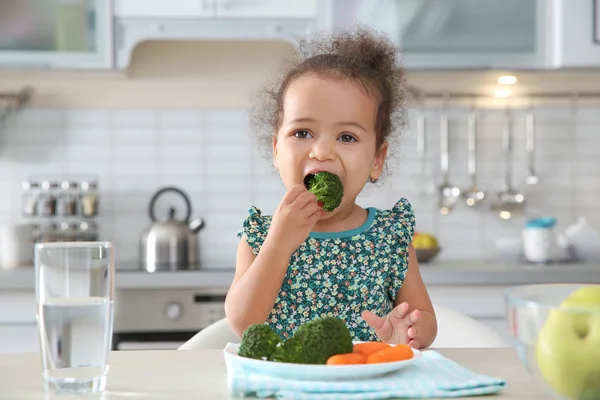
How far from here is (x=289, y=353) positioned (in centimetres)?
80

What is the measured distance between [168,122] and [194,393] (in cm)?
248

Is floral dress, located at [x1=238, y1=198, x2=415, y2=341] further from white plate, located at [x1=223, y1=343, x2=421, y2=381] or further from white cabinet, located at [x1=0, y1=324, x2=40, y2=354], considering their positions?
white cabinet, located at [x1=0, y1=324, x2=40, y2=354]

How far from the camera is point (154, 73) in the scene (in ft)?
10.4

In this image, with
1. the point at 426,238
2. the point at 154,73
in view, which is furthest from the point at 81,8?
the point at 426,238

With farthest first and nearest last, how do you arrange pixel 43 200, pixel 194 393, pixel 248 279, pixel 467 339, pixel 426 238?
pixel 43 200
pixel 426 238
pixel 467 339
pixel 248 279
pixel 194 393

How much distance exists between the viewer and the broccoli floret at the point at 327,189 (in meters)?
1.23

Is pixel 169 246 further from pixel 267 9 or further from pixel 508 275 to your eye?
pixel 508 275

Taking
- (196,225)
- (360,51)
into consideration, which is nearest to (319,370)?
(360,51)

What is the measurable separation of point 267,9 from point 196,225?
2.49ft

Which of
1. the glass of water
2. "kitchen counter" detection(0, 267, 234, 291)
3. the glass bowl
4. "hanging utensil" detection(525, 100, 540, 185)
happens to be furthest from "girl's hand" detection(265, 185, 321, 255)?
"hanging utensil" detection(525, 100, 540, 185)

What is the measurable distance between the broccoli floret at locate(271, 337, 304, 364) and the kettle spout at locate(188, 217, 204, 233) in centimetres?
212

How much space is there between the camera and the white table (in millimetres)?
773

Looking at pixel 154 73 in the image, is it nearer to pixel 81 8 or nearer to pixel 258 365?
pixel 81 8

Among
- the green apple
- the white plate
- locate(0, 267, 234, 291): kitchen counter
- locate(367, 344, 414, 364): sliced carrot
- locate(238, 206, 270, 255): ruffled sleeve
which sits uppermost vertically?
locate(238, 206, 270, 255): ruffled sleeve
